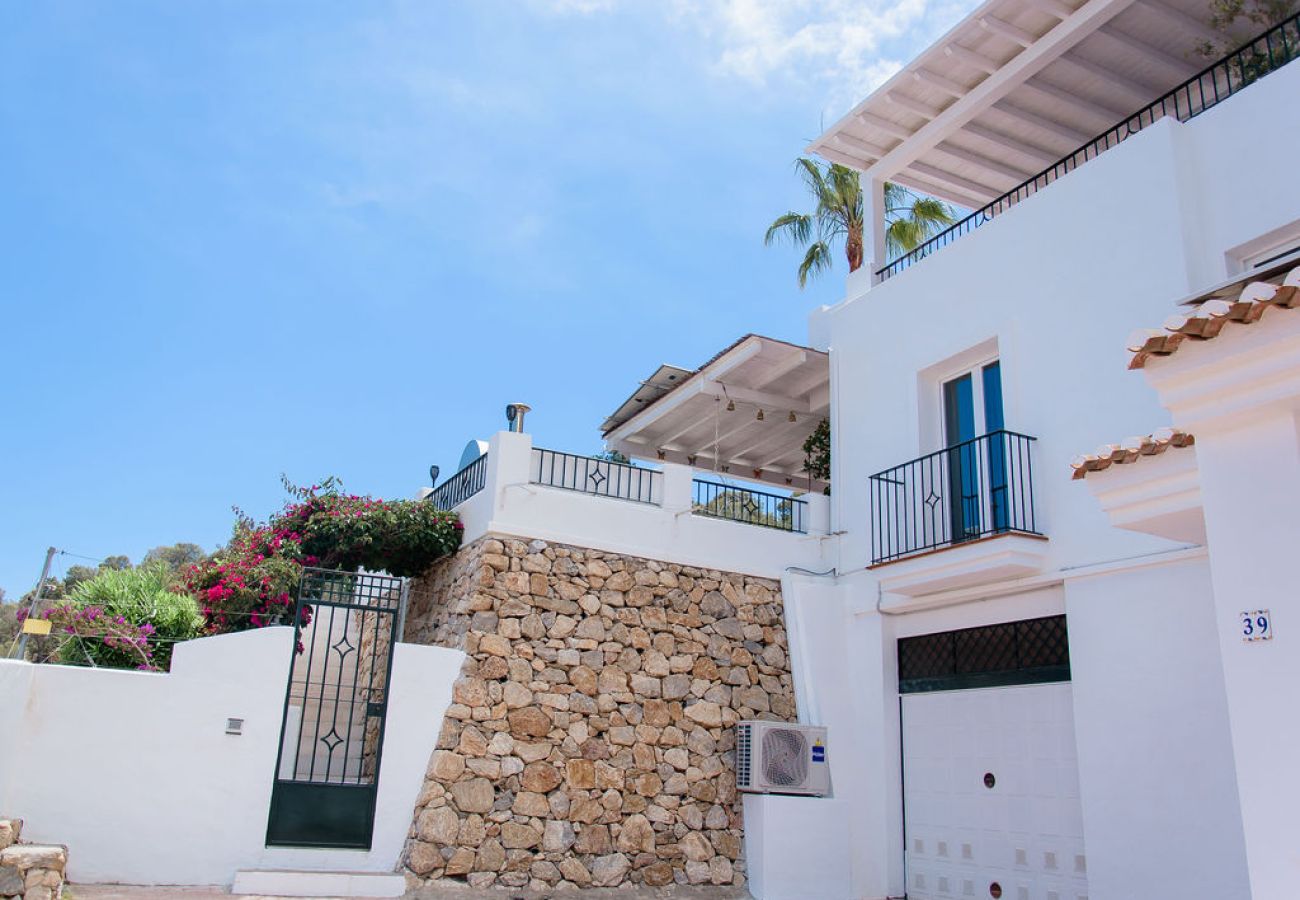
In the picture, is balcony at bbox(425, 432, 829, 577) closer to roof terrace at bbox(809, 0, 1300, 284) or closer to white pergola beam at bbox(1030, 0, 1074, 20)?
roof terrace at bbox(809, 0, 1300, 284)

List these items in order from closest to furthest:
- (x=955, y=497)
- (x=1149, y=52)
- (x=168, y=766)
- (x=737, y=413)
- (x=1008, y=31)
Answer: (x=168, y=766)
(x=955, y=497)
(x=1008, y=31)
(x=1149, y=52)
(x=737, y=413)

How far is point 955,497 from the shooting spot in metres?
10.5

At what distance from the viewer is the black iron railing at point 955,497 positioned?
381 inches

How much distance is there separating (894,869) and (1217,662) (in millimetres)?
4060

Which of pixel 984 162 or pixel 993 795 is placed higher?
pixel 984 162

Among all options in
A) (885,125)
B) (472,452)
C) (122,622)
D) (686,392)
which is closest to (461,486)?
(472,452)

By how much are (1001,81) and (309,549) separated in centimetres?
938

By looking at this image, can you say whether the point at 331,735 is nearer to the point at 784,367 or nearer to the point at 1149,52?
the point at 784,367

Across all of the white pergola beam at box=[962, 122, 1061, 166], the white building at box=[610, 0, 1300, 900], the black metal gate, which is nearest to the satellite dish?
the black metal gate

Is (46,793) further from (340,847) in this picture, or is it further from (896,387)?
(896,387)

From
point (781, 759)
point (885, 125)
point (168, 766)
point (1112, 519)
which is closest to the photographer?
point (1112, 519)

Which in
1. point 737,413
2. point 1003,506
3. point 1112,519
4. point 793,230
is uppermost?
point 793,230

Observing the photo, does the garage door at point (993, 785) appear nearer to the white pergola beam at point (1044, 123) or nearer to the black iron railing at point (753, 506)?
the black iron railing at point (753, 506)

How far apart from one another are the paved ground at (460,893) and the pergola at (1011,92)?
7576 mm
